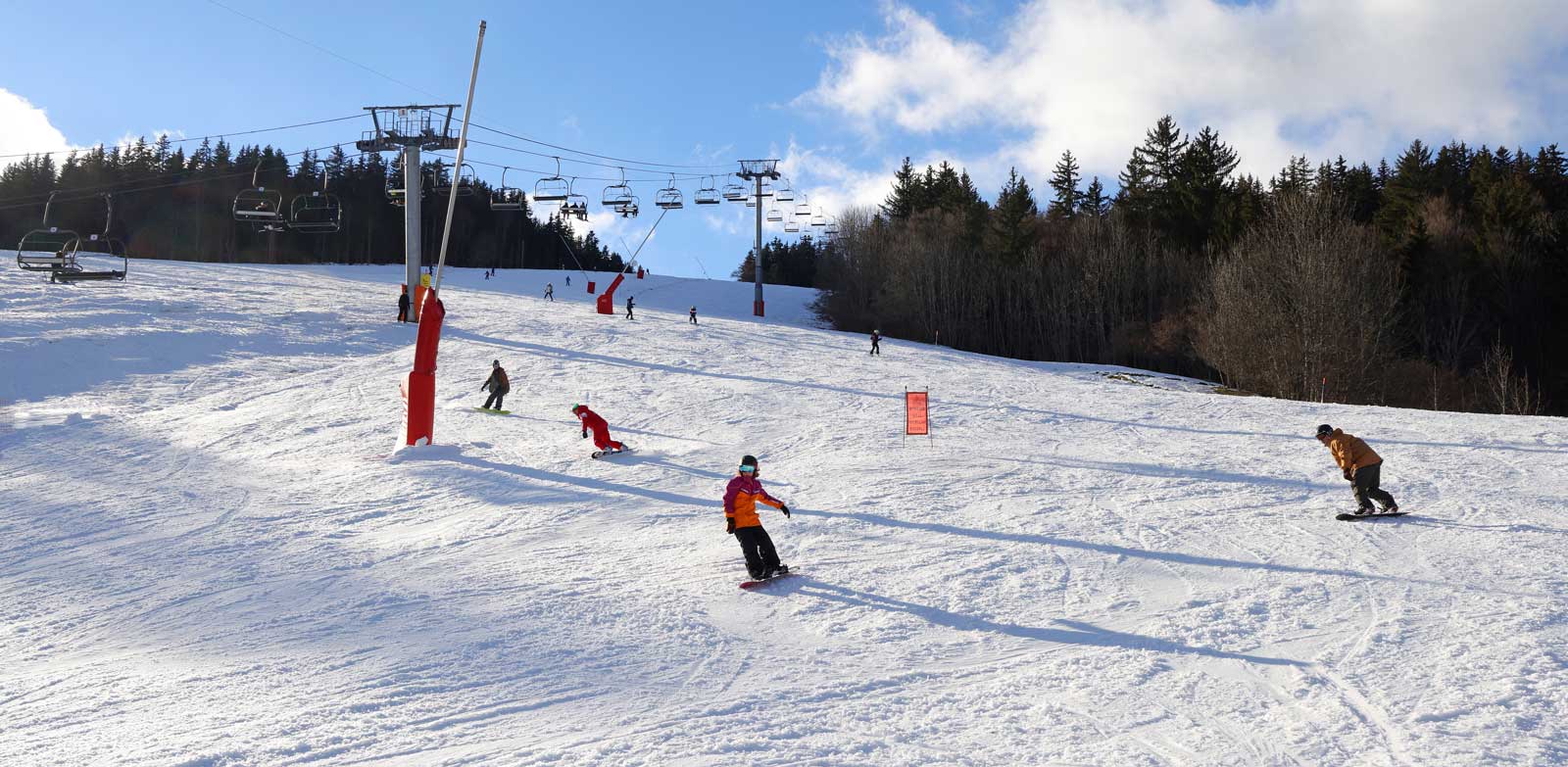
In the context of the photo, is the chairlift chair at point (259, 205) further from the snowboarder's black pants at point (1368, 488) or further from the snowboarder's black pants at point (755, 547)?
the snowboarder's black pants at point (1368, 488)

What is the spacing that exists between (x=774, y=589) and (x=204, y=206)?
96434mm

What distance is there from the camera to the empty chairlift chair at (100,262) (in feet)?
86.9

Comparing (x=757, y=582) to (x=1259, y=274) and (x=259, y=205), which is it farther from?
(x=1259, y=274)

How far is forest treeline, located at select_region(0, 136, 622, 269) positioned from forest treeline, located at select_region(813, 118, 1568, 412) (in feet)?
121

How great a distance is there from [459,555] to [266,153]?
10774 centimetres

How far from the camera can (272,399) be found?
22.3m

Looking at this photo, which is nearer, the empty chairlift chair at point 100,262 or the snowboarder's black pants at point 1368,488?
the snowboarder's black pants at point 1368,488

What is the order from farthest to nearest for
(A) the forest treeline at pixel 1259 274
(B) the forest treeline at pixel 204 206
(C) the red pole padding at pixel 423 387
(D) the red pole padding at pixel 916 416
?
(B) the forest treeline at pixel 204 206, (A) the forest treeline at pixel 1259 274, (D) the red pole padding at pixel 916 416, (C) the red pole padding at pixel 423 387

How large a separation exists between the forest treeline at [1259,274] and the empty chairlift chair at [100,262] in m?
39.1

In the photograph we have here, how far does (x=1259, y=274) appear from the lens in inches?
1581

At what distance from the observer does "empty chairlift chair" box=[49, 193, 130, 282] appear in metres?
26.5

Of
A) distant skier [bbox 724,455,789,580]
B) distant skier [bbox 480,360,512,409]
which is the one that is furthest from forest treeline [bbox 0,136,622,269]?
distant skier [bbox 724,455,789,580]

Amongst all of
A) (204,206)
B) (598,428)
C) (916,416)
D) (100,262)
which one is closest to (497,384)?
(598,428)

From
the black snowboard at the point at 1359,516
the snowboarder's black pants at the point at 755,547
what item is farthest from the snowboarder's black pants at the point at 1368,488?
the snowboarder's black pants at the point at 755,547
